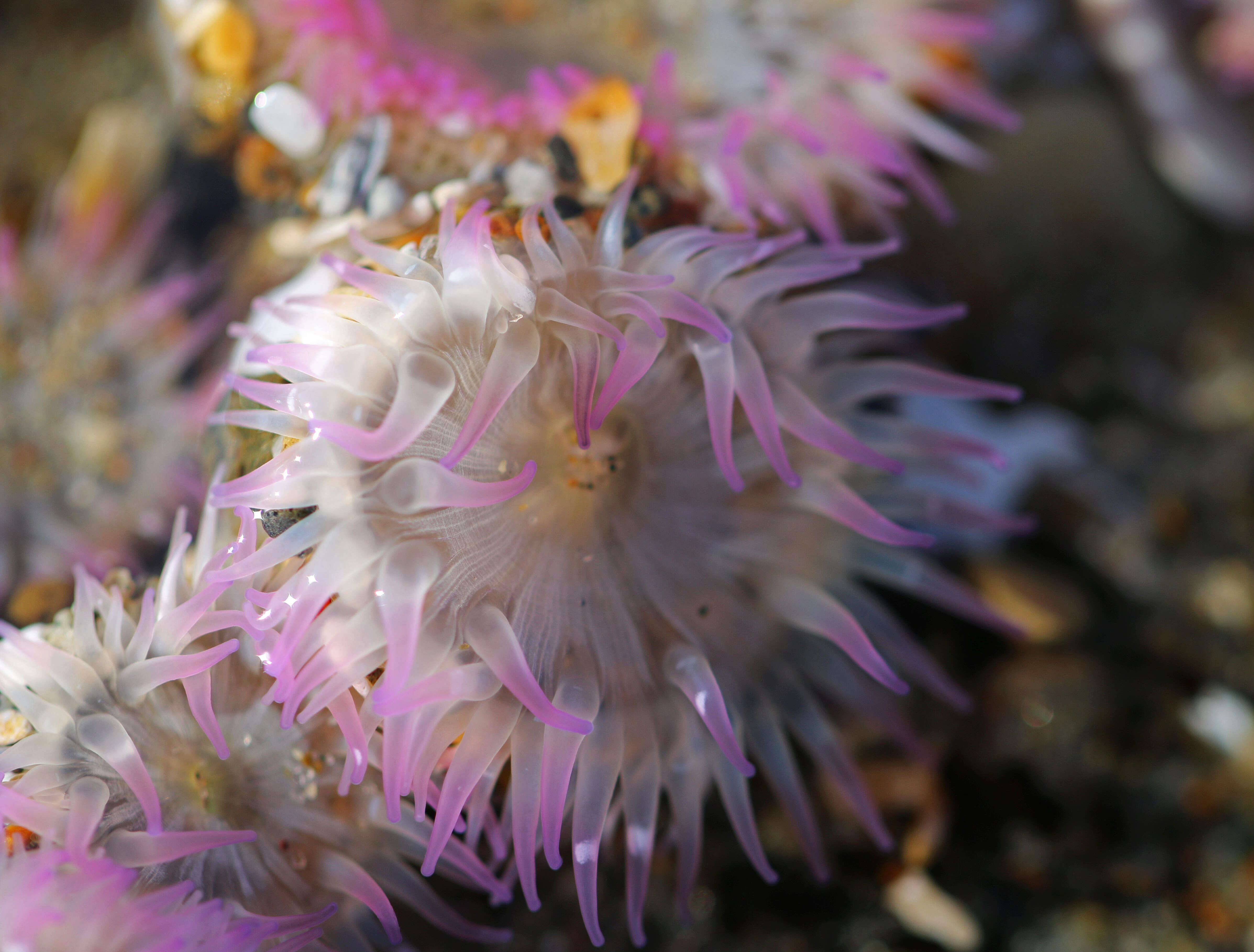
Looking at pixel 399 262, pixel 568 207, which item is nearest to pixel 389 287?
pixel 399 262

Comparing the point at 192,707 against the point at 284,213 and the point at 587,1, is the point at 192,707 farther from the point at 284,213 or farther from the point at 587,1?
the point at 587,1

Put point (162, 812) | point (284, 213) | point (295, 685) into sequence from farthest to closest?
1. point (284, 213)
2. point (162, 812)
3. point (295, 685)

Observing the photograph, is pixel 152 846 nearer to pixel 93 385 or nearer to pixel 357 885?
pixel 357 885

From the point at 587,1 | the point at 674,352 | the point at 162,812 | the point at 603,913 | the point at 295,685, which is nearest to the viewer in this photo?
the point at 295,685

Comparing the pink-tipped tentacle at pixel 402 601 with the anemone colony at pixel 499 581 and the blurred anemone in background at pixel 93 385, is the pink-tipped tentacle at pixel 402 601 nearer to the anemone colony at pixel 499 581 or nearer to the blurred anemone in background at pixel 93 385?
the anemone colony at pixel 499 581

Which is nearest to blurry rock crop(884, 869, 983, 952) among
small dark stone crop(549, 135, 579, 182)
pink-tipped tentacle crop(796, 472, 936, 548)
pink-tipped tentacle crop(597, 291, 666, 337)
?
pink-tipped tentacle crop(796, 472, 936, 548)

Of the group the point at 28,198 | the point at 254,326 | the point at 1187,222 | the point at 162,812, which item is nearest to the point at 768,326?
the point at 254,326

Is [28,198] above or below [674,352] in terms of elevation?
above
